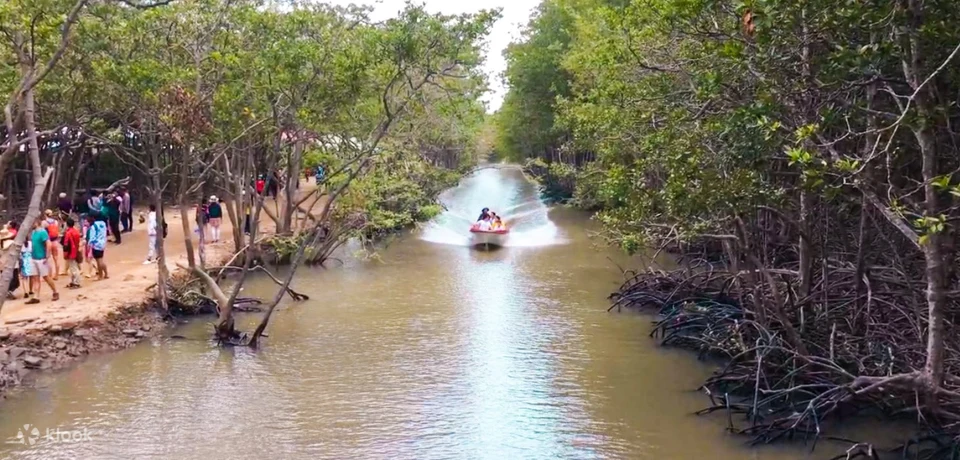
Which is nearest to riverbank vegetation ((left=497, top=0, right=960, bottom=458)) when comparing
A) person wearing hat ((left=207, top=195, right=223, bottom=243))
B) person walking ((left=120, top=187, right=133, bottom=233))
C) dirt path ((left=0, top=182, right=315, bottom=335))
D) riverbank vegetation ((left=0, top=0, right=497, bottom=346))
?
riverbank vegetation ((left=0, top=0, right=497, bottom=346))

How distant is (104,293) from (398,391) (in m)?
6.59

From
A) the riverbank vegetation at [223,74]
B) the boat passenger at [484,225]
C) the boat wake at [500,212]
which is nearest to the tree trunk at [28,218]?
the riverbank vegetation at [223,74]

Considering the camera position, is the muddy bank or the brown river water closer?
the brown river water

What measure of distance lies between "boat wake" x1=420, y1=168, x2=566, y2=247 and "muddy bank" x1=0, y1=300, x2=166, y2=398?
615 inches

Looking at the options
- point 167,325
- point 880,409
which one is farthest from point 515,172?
point 880,409

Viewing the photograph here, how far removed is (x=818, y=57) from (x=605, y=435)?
508 cm

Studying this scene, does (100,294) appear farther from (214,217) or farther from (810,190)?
(810,190)

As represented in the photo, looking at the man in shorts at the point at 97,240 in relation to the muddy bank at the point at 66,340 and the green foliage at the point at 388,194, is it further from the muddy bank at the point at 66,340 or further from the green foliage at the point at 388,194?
the green foliage at the point at 388,194

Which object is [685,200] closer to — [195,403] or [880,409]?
[880,409]

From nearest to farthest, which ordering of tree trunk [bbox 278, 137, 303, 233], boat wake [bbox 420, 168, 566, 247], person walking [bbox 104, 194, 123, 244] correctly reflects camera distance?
1. tree trunk [bbox 278, 137, 303, 233]
2. person walking [bbox 104, 194, 123, 244]
3. boat wake [bbox 420, 168, 566, 247]

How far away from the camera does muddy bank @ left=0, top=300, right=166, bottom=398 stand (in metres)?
11.9

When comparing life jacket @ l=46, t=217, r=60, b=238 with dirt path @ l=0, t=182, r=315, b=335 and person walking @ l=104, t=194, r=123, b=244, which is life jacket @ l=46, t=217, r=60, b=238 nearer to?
dirt path @ l=0, t=182, r=315, b=335

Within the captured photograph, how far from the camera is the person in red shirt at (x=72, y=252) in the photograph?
1545cm

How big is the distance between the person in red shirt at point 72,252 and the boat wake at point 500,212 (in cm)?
1520
